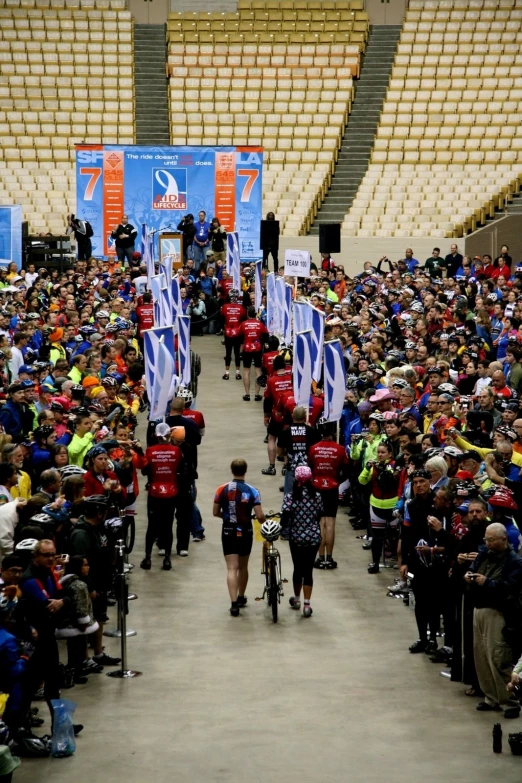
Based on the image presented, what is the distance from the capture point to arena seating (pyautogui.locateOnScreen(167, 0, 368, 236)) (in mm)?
34438

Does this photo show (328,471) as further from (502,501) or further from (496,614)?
(496,614)

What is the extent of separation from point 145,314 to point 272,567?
1077 cm

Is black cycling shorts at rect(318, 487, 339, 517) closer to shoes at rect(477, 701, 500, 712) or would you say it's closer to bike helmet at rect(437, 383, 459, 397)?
bike helmet at rect(437, 383, 459, 397)

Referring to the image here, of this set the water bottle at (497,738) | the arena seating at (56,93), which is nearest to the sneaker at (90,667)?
the water bottle at (497,738)

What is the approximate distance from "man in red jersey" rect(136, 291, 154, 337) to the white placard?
250 cm

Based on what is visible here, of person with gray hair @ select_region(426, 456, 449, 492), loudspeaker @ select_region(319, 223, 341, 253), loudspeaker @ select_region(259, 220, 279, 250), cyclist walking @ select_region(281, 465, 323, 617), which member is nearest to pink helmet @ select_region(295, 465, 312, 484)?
cyclist walking @ select_region(281, 465, 323, 617)

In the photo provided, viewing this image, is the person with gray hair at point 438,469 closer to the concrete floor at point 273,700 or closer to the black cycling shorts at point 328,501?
the concrete floor at point 273,700

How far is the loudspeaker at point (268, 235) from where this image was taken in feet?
92.6

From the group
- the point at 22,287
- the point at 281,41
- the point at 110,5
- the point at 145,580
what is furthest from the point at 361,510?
the point at 110,5

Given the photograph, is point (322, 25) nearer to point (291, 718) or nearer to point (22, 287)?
point (22, 287)

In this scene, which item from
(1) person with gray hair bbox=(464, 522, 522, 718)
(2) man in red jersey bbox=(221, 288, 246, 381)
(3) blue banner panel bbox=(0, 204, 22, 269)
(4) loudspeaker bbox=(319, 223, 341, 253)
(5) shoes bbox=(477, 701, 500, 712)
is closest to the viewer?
(1) person with gray hair bbox=(464, 522, 522, 718)

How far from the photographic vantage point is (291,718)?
9672 mm

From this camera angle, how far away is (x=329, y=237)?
89.7 ft

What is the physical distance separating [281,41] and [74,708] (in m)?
32.1
